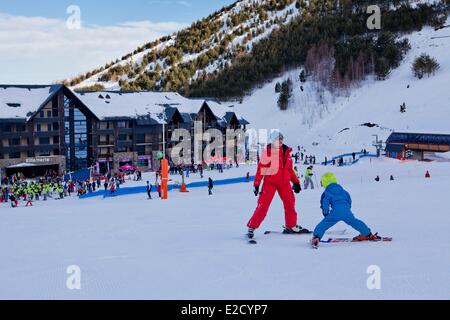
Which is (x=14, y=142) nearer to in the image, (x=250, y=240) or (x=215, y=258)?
(x=250, y=240)

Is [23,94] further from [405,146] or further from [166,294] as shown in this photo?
[166,294]

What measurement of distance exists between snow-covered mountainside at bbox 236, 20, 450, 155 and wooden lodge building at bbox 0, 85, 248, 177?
1352cm

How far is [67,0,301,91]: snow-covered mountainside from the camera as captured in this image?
328ft

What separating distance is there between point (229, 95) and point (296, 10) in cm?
3399

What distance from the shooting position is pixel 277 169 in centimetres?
860

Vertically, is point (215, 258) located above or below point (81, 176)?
above

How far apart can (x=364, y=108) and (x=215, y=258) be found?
5883 cm

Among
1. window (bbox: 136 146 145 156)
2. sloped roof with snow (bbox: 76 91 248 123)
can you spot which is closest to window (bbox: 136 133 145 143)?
window (bbox: 136 146 145 156)

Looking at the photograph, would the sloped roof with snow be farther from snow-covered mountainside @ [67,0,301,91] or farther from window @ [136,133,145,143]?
snow-covered mountainside @ [67,0,301,91]

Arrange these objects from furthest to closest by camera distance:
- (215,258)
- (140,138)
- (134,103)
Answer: (134,103)
(140,138)
(215,258)

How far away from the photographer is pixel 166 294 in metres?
5.25

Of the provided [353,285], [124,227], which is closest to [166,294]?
[353,285]

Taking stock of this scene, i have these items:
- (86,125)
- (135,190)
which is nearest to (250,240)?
(135,190)

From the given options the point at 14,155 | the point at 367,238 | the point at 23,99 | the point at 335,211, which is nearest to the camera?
the point at 335,211
